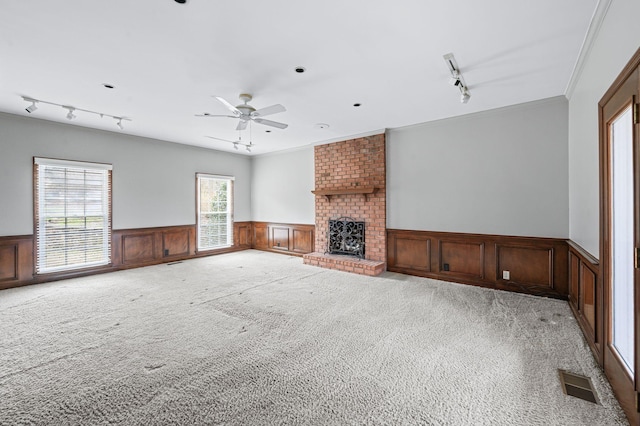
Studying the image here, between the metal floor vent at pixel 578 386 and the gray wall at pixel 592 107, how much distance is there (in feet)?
3.42

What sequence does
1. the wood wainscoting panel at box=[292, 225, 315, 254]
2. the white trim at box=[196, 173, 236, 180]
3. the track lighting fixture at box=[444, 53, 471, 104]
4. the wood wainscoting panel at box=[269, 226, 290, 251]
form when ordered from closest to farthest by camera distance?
the track lighting fixture at box=[444, 53, 471, 104] < the wood wainscoting panel at box=[292, 225, 315, 254] < the white trim at box=[196, 173, 236, 180] < the wood wainscoting panel at box=[269, 226, 290, 251]

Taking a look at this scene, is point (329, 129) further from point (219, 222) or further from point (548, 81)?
point (219, 222)

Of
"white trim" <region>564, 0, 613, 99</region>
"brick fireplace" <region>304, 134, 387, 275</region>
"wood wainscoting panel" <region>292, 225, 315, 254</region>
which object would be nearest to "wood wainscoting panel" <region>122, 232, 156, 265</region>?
"wood wainscoting panel" <region>292, 225, 315, 254</region>

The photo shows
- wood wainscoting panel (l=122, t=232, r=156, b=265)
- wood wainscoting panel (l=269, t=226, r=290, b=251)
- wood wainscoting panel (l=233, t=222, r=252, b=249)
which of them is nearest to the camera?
wood wainscoting panel (l=122, t=232, r=156, b=265)

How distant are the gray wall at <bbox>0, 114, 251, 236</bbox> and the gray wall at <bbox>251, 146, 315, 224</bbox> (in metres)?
0.37

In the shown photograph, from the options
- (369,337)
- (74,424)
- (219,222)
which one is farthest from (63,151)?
(369,337)

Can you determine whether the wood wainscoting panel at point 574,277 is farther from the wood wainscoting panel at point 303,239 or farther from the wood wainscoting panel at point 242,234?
the wood wainscoting panel at point 242,234

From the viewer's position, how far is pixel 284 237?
7367mm

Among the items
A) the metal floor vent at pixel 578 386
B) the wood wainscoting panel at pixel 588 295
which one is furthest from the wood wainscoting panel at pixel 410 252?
the metal floor vent at pixel 578 386

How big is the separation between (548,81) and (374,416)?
4045mm

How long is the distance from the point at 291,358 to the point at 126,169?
537 cm

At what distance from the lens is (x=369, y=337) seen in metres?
2.80

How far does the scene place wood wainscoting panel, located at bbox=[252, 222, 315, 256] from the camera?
6864 mm

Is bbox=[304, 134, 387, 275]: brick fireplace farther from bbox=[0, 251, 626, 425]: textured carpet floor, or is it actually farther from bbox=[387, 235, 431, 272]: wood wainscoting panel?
bbox=[0, 251, 626, 425]: textured carpet floor
